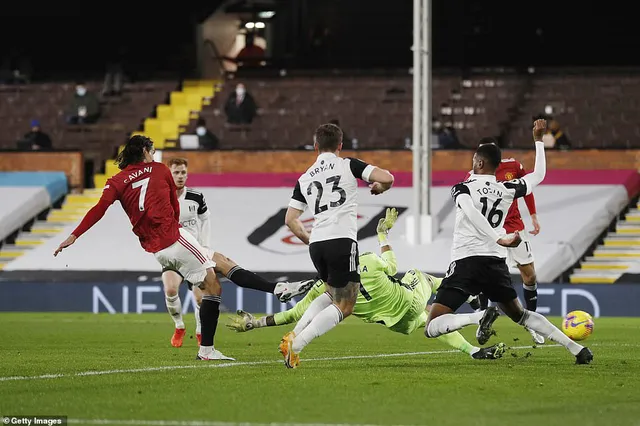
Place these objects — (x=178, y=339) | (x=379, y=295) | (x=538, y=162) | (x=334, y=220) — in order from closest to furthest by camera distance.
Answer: (x=334, y=220) < (x=538, y=162) < (x=379, y=295) < (x=178, y=339)

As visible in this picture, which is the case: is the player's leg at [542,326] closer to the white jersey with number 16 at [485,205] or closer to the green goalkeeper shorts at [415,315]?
the white jersey with number 16 at [485,205]

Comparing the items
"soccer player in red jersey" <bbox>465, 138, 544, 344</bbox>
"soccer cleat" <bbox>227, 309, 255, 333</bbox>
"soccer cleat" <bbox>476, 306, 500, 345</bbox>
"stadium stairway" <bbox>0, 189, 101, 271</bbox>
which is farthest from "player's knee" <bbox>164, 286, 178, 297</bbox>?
"stadium stairway" <bbox>0, 189, 101, 271</bbox>

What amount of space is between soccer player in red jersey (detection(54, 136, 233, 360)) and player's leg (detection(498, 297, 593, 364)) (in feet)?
8.45

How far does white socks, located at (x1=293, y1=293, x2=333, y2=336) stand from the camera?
10672 mm

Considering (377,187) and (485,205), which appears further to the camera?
Result: (485,205)

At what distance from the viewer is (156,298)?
22.6m

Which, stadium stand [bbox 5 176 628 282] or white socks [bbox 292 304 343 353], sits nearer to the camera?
white socks [bbox 292 304 343 353]

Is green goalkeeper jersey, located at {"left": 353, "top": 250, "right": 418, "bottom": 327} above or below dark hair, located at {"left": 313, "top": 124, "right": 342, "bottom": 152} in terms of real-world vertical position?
below

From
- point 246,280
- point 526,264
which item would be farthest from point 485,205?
point 526,264

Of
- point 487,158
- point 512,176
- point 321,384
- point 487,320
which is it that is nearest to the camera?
point 321,384

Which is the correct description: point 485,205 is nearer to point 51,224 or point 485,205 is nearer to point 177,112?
point 51,224

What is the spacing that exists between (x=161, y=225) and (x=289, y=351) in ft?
6.43

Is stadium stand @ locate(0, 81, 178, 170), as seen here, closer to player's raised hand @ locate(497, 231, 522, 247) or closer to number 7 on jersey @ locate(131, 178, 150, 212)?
number 7 on jersey @ locate(131, 178, 150, 212)
